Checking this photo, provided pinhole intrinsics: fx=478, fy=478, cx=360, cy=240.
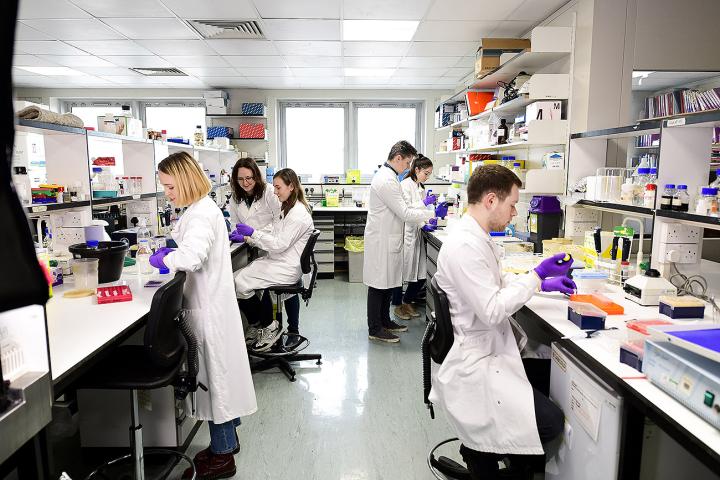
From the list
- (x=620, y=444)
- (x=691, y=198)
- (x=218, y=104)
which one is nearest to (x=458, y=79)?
(x=218, y=104)

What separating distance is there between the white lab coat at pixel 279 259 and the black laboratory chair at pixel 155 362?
43.9 inches

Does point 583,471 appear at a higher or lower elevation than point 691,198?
lower

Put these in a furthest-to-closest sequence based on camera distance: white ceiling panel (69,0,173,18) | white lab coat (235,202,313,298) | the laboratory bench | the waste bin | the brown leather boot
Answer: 1. the waste bin
2. white ceiling panel (69,0,173,18)
3. white lab coat (235,202,313,298)
4. the brown leather boot
5. the laboratory bench

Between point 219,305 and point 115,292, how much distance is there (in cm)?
48

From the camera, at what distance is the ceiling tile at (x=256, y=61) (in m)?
5.27

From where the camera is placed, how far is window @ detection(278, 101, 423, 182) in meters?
7.65

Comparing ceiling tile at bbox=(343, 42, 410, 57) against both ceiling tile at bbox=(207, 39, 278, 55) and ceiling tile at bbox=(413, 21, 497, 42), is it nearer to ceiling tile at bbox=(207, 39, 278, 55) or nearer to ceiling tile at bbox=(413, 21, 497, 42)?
ceiling tile at bbox=(413, 21, 497, 42)

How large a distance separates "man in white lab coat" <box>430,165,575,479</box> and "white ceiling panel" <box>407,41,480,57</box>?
3302 mm

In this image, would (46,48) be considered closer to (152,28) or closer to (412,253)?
(152,28)

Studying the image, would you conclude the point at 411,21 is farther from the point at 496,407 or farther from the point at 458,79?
the point at 496,407

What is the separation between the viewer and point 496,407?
162 cm

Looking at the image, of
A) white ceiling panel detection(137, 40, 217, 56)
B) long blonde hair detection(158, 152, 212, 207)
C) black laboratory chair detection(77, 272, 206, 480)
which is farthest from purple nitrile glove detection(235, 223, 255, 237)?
white ceiling panel detection(137, 40, 217, 56)

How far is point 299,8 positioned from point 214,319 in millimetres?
2681

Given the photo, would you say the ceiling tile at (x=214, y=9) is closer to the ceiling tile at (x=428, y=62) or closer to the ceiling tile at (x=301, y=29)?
the ceiling tile at (x=301, y=29)
